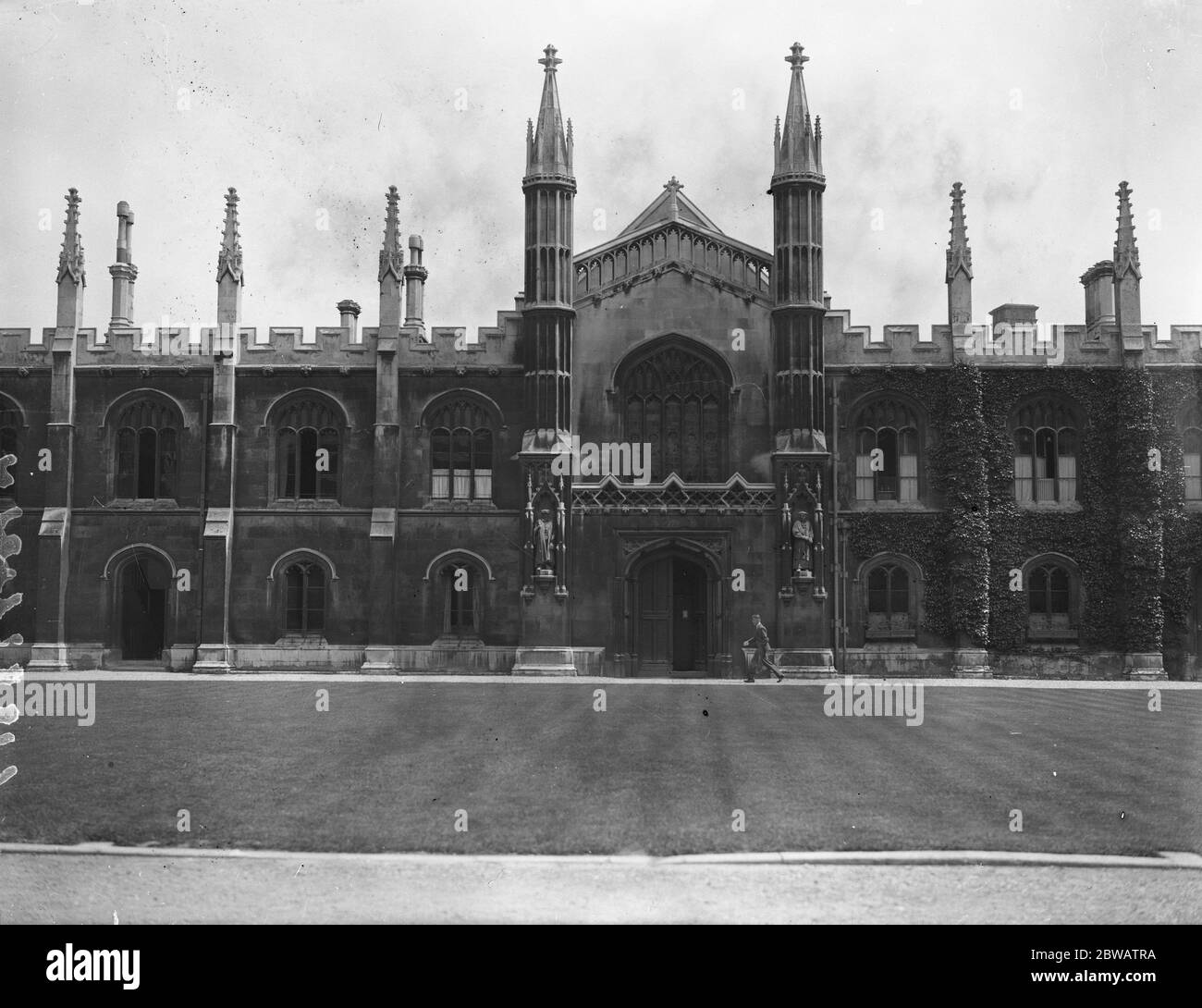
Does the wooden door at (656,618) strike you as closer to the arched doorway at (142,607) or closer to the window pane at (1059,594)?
the window pane at (1059,594)

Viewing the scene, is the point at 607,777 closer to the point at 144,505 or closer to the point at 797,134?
the point at 797,134

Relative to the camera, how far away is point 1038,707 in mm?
23094

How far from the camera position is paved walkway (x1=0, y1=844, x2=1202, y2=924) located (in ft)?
32.0

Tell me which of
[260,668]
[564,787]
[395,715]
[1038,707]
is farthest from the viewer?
[260,668]

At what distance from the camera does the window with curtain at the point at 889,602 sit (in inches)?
1325

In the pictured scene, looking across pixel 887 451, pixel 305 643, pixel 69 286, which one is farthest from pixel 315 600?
pixel 887 451

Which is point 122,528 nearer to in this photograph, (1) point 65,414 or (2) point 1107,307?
(1) point 65,414

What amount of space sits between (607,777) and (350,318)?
2500 cm

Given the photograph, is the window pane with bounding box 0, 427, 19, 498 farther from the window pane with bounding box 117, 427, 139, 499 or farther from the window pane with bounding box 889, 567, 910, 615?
the window pane with bounding box 889, 567, 910, 615

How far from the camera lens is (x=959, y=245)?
3438 cm

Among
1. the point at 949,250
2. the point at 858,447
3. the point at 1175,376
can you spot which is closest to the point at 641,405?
the point at 858,447

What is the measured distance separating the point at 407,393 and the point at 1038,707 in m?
19.4

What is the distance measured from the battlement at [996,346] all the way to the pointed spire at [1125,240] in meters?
1.75

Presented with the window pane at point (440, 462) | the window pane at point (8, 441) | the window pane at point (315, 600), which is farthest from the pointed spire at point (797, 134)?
the window pane at point (8, 441)
